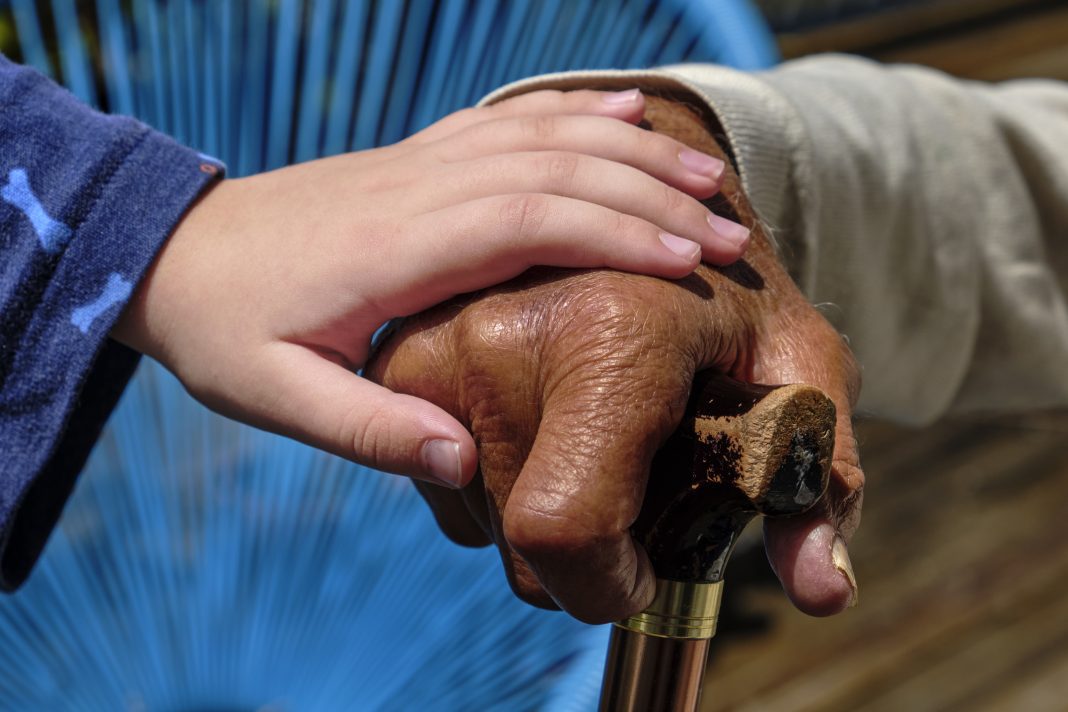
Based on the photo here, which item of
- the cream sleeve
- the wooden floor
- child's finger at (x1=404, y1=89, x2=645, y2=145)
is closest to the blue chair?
the cream sleeve

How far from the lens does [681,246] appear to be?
1.79 ft

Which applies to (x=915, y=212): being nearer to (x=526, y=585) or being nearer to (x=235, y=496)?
(x=526, y=585)

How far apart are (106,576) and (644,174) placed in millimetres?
668

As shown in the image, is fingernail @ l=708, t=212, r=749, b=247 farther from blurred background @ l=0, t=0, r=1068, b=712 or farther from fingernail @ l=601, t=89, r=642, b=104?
blurred background @ l=0, t=0, r=1068, b=712

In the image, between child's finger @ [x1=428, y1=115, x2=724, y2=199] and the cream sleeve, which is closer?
child's finger @ [x1=428, y1=115, x2=724, y2=199]

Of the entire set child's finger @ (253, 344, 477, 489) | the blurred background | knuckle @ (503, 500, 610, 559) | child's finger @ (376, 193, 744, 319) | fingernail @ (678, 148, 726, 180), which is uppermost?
fingernail @ (678, 148, 726, 180)

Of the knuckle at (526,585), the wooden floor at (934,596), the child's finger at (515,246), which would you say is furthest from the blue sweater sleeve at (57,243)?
the wooden floor at (934,596)

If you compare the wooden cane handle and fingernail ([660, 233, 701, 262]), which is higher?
fingernail ([660, 233, 701, 262])

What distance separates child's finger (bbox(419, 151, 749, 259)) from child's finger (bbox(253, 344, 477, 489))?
106mm

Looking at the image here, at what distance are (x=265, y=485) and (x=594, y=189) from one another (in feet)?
1.93

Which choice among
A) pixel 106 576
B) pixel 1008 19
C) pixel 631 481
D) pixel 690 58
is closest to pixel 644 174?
pixel 631 481

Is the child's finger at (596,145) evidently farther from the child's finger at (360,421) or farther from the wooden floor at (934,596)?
the wooden floor at (934,596)

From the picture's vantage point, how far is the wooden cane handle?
0.45 metres

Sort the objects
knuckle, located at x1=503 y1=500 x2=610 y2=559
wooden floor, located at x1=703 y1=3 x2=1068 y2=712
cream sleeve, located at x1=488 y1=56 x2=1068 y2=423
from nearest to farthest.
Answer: knuckle, located at x1=503 y1=500 x2=610 y2=559
cream sleeve, located at x1=488 y1=56 x2=1068 y2=423
wooden floor, located at x1=703 y1=3 x2=1068 y2=712
